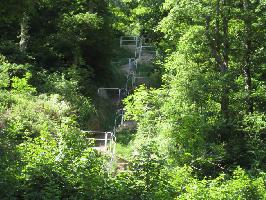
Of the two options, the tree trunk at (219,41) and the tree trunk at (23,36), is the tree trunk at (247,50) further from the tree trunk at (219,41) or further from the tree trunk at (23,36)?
the tree trunk at (23,36)

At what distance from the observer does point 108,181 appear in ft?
37.4

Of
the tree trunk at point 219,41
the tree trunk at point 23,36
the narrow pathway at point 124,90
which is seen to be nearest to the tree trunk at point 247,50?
the tree trunk at point 219,41

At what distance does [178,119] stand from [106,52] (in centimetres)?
1162

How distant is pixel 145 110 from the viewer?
19.0 meters

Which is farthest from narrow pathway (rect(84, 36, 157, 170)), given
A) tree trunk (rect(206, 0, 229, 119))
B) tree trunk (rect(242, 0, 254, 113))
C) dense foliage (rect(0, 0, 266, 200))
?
tree trunk (rect(242, 0, 254, 113))

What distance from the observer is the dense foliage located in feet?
37.1

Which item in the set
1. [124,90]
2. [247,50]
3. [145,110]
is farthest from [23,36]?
[247,50]

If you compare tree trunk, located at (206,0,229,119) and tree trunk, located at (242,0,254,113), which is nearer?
tree trunk, located at (242,0,254,113)

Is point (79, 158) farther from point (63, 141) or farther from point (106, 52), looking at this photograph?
point (106, 52)

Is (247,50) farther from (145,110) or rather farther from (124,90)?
(124,90)

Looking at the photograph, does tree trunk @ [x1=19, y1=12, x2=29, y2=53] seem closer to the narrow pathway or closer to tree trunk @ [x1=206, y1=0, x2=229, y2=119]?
the narrow pathway

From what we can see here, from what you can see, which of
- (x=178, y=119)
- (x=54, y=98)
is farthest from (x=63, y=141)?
(x=54, y=98)

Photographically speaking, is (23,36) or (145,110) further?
→ (23,36)

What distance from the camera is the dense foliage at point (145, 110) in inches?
445
